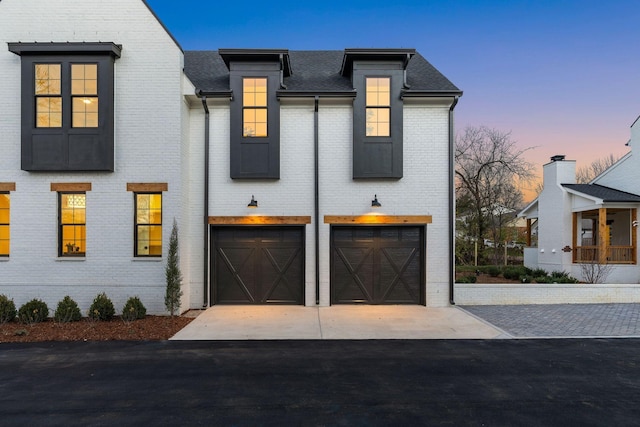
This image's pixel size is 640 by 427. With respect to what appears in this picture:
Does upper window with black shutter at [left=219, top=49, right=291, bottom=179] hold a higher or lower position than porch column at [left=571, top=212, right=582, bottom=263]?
higher

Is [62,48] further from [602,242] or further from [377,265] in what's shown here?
[602,242]

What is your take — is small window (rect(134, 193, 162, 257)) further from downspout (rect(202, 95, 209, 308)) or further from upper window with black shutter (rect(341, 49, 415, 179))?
upper window with black shutter (rect(341, 49, 415, 179))

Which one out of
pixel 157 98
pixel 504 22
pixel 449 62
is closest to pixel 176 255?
pixel 157 98

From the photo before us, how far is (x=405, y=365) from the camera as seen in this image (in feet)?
20.1

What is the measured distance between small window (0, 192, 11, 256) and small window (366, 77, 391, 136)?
36.3 feet

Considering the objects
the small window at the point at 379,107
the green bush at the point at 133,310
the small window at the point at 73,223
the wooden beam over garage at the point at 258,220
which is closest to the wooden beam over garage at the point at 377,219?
the wooden beam over garage at the point at 258,220

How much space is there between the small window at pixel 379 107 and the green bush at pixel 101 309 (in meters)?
8.94

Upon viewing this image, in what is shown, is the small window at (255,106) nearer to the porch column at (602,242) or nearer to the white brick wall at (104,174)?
the white brick wall at (104,174)

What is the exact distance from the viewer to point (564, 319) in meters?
9.36

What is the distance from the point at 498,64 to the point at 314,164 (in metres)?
21.6

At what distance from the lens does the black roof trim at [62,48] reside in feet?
31.1

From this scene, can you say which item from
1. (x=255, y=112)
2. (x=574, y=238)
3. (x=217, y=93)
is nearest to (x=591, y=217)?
(x=574, y=238)

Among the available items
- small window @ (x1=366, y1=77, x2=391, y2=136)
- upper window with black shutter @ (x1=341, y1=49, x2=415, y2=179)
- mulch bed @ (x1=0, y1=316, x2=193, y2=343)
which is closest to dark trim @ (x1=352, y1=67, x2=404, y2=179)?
upper window with black shutter @ (x1=341, y1=49, x2=415, y2=179)

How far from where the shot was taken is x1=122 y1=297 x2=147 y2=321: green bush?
9.04 meters
